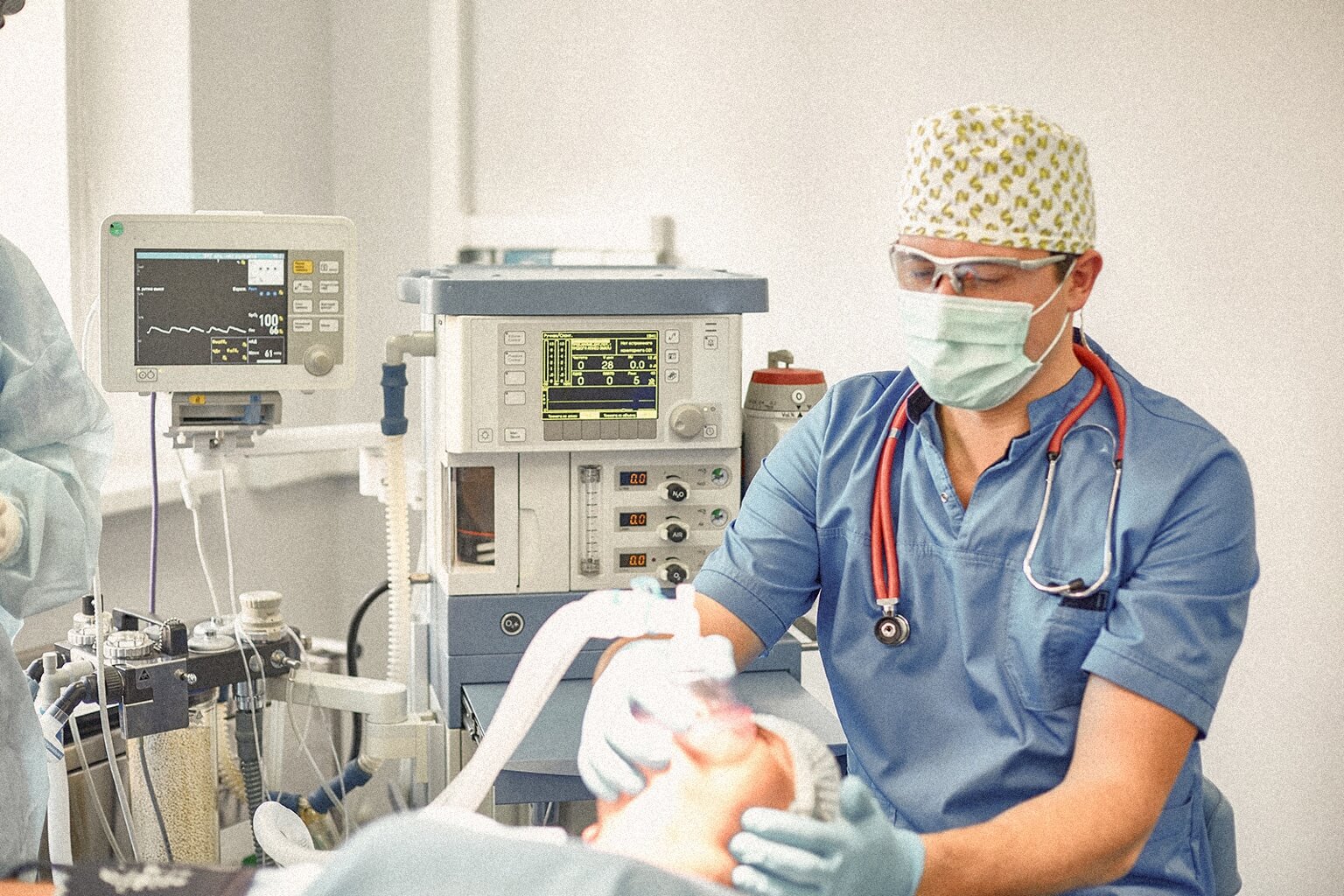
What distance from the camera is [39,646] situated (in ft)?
8.89

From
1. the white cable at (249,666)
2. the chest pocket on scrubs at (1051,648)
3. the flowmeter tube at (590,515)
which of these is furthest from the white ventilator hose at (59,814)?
the chest pocket on scrubs at (1051,648)

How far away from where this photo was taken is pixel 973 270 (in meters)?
1.59

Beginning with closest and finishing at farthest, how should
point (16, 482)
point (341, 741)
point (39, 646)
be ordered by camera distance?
point (16, 482)
point (39, 646)
point (341, 741)

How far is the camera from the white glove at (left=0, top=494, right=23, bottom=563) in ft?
5.55

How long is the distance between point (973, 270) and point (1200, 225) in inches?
39.9

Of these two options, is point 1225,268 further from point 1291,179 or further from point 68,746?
point 68,746

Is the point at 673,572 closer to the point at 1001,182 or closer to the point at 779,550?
the point at 779,550

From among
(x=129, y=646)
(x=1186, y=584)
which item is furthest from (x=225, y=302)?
(x=1186, y=584)

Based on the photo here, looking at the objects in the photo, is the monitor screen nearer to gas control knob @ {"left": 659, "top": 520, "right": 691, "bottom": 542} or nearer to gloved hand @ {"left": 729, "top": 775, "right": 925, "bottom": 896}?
gas control knob @ {"left": 659, "top": 520, "right": 691, "bottom": 542}

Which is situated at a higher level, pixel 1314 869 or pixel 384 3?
pixel 384 3

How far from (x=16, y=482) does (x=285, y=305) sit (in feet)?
1.73

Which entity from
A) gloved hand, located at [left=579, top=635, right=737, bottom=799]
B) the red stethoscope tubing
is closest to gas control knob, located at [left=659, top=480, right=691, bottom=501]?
the red stethoscope tubing

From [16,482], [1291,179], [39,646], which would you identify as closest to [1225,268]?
[1291,179]

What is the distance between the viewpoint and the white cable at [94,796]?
7.05 feet
